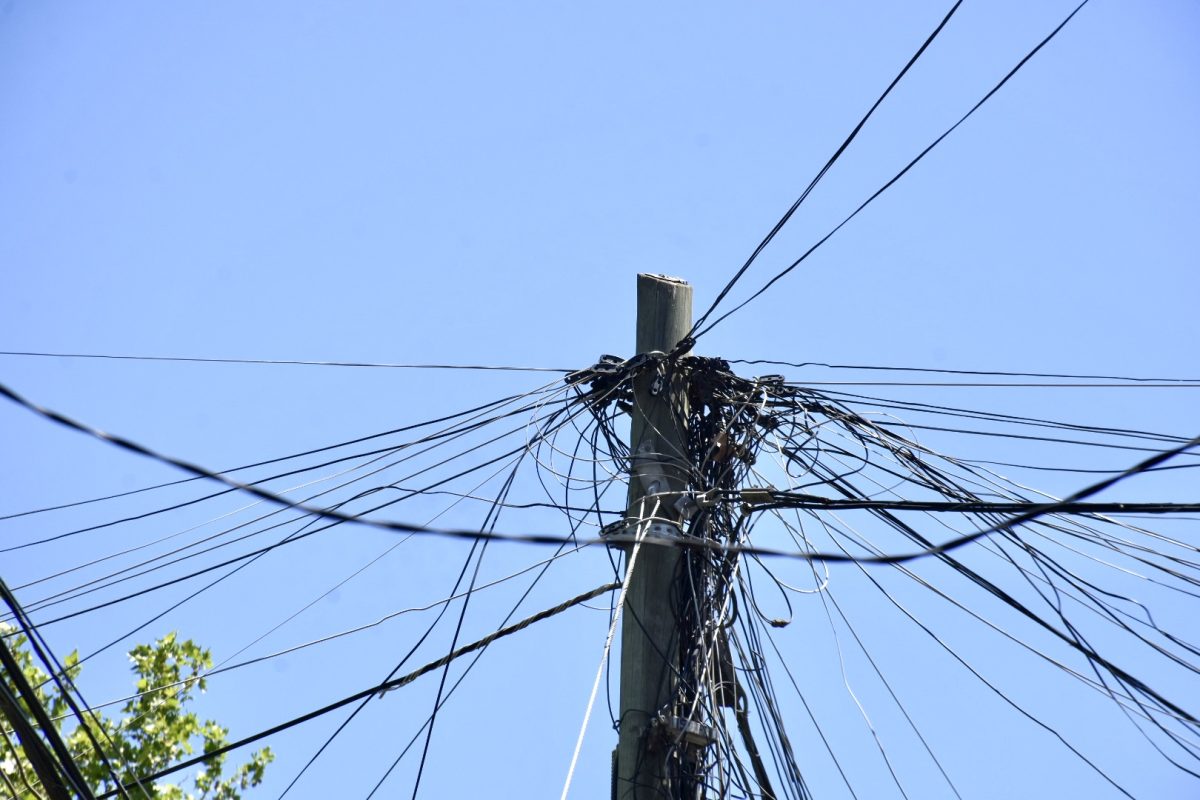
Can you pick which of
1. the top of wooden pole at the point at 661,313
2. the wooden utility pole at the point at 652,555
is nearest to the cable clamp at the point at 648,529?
the wooden utility pole at the point at 652,555

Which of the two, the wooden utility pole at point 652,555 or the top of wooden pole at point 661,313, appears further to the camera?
the top of wooden pole at point 661,313

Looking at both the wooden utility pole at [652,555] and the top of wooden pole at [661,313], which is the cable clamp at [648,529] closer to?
the wooden utility pole at [652,555]

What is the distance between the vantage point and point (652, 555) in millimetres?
5109

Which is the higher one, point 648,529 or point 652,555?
point 648,529

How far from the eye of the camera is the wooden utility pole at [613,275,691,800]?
4.75 meters

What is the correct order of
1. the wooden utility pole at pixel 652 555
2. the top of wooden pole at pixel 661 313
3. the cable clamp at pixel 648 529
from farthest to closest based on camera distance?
the top of wooden pole at pixel 661 313
the cable clamp at pixel 648 529
the wooden utility pole at pixel 652 555

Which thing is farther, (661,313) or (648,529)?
(661,313)

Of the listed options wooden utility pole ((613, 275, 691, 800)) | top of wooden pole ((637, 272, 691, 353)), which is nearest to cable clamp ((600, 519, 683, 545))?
wooden utility pole ((613, 275, 691, 800))

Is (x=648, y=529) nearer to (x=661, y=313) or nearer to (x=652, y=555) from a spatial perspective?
(x=652, y=555)

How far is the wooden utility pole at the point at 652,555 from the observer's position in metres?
4.75

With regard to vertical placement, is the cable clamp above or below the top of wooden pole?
below

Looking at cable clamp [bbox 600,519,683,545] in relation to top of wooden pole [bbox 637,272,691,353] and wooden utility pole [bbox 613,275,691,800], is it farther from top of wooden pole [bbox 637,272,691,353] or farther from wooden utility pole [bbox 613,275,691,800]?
top of wooden pole [bbox 637,272,691,353]

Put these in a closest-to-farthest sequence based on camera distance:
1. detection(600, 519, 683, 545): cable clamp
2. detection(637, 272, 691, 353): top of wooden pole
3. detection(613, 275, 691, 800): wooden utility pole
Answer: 1. detection(613, 275, 691, 800): wooden utility pole
2. detection(600, 519, 683, 545): cable clamp
3. detection(637, 272, 691, 353): top of wooden pole

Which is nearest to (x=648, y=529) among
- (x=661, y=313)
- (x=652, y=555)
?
(x=652, y=555)
